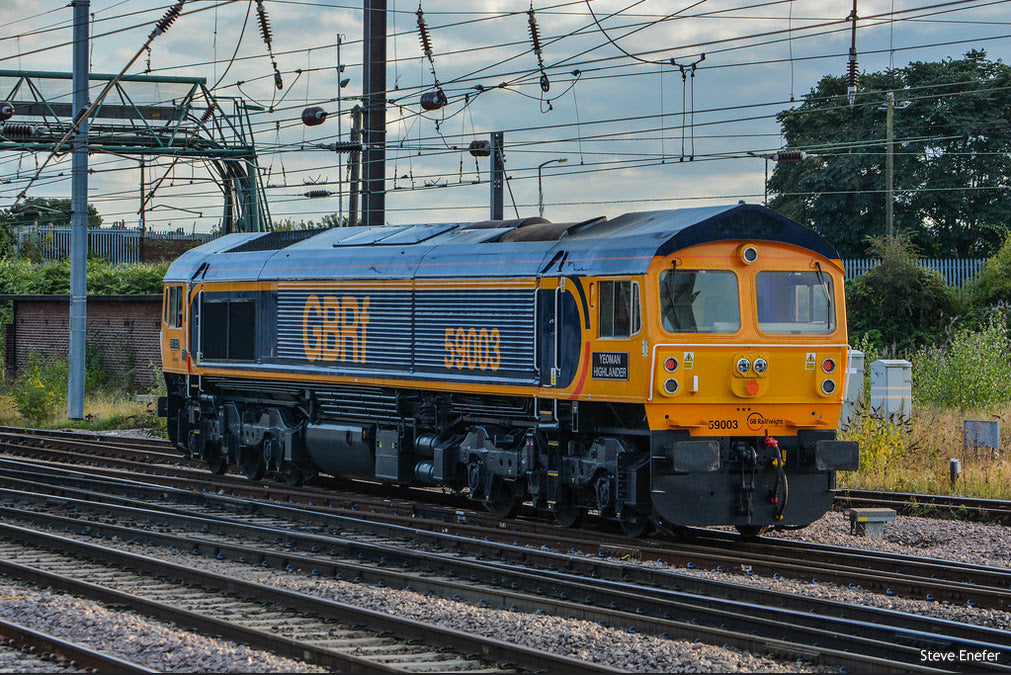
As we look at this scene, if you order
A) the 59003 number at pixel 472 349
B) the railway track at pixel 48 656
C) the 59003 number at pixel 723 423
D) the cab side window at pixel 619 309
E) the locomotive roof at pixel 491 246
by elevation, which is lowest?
the railway track at pixel 48 656

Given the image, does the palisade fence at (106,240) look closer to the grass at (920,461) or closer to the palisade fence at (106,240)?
the palisade fence at (106,240)

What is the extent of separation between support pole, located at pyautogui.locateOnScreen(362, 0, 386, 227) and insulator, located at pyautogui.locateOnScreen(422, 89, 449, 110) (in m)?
1.60

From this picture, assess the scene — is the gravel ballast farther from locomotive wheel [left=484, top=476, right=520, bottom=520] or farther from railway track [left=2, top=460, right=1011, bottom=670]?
locomotive wheel [left=484, top=476, right=520, bottom=520]

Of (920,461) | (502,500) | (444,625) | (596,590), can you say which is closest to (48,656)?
(444,625)

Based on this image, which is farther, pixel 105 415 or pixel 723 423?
pixel 105 415

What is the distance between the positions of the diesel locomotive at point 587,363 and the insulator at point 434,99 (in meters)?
5.04

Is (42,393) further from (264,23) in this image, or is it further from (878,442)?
(878,442)

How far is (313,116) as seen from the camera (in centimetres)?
2431

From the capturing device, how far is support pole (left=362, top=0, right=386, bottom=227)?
23.5 m

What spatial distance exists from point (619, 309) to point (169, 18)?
32.0 feet

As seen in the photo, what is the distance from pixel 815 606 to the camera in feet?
31.8

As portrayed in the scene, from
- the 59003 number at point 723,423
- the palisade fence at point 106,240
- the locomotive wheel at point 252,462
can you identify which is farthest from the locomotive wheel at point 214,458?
the palisade fence at point 106,240

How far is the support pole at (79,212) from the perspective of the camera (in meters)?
27.1

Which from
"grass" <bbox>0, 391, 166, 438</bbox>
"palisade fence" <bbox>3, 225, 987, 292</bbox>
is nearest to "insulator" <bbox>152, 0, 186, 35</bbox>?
"grass" <bbox>0, 391, 166, 438</bbox>
